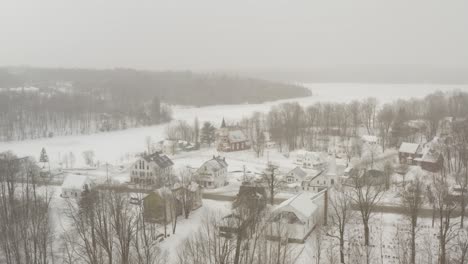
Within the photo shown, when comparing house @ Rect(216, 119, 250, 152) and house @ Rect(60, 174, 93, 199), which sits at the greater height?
house @ Rect(216, 119, 250, 152)

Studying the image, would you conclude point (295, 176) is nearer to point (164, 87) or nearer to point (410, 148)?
point (410, 148)

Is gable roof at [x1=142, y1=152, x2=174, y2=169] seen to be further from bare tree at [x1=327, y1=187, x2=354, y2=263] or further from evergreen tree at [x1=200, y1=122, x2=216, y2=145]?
evergreen tree at [x1=200, y1=122, x2=216, y2=145]

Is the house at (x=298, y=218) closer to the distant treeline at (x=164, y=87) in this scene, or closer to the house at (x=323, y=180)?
the house at (x=323, y=180)

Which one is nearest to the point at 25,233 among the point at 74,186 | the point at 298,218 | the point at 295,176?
the point at 298,218

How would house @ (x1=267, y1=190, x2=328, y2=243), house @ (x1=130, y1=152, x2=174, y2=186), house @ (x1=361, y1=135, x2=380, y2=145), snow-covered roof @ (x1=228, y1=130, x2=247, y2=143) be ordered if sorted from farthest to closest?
snow-covered roof @ (x1=228, y1=130, x2=247, y2=143) < house @ (x1=361, y1=135, x2=380, y2=145) < house @ (x1=130, y1=152, x2=174, y2=186) < house @ (x1=267, y1=190, x2=328, y2=243)

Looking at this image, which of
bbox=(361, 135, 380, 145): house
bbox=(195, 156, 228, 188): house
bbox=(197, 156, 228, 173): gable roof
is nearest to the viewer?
bbox=(195, 156, 228, 188): house

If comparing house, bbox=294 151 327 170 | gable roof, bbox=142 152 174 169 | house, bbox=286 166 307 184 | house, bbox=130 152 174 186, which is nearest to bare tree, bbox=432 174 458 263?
house, bbox=286 166 307 184

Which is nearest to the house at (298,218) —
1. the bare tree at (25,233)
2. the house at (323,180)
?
the house at (323,180)

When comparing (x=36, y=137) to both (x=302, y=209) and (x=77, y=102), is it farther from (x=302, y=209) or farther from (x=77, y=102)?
(x=302, y=209)
